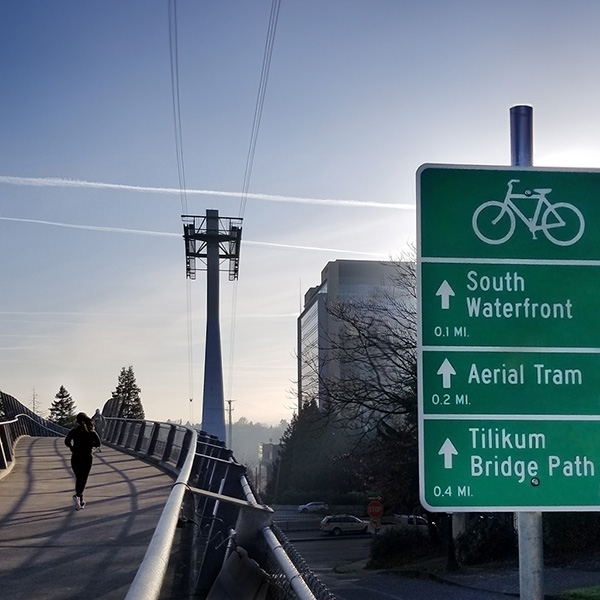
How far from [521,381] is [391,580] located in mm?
28425

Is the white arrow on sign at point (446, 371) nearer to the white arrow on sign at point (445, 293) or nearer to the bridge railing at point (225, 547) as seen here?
the white arrow on sign at point (445, 293)

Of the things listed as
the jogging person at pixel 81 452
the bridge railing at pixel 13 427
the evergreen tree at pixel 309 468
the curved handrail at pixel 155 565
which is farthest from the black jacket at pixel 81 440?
the evergreen tree at pixel 309 468

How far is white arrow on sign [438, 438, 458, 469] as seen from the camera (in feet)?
14.1

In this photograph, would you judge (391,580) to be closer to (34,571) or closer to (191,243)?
(34,571)

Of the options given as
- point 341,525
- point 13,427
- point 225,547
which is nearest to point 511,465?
point 225,547

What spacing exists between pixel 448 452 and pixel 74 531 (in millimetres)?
9891

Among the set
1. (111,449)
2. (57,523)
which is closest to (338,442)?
(111,449)

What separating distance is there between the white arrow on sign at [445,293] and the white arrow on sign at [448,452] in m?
0.65

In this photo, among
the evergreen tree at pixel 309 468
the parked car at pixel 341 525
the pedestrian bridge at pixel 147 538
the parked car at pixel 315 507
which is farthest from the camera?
the evergreen tree at pixel 309 468

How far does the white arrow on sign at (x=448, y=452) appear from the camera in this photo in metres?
4.31

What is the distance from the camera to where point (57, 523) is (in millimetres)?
13898

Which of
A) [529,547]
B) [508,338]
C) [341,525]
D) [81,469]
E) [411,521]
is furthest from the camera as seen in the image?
[341,525]

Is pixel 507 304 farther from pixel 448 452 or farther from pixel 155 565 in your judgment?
pixel 155 565

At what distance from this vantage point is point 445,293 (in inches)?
176
